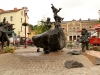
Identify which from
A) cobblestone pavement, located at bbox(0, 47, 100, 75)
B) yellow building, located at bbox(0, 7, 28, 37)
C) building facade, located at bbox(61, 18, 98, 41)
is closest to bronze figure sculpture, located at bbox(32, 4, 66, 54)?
cobblestone pavement, located at bbox(0, 47, 100, 75)

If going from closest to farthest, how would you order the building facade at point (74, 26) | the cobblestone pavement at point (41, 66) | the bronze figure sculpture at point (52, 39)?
the cobblestone pavement at point (41, 66) < the bronze figure sculpture at point (52, 39) < the building facade at point (74, 26)

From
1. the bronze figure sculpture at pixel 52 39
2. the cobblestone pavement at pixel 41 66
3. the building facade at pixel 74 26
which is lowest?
the cobblestone pavement at pixel 41 66

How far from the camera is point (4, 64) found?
10422mm

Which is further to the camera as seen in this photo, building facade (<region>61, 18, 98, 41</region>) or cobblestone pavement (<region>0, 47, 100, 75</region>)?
building facade (<region>61, 18, 98, 41</region>)

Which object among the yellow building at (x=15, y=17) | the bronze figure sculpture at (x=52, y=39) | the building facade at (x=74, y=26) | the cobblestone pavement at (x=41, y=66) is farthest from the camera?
the building facade at (x=74, y=26)

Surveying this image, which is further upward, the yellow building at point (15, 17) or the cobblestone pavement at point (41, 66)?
the yellow building at point (15, 17)

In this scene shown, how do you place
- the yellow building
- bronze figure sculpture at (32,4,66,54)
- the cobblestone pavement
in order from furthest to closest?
the yellow building → bronze figure sculpture at (32,4,66,54) → the cobblestone pavement

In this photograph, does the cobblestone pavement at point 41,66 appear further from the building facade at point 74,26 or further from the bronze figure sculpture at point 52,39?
the building facade at point 74,26

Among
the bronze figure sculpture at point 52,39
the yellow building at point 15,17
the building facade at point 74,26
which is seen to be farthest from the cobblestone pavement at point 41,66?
the building facade at point 74,26

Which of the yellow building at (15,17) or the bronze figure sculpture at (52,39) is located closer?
the bronze figure sculpture at (52,39)

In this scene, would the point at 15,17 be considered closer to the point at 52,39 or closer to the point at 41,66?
the point at 52,39

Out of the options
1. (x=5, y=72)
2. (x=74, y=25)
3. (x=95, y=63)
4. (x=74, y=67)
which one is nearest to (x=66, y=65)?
(x=74, y=67)

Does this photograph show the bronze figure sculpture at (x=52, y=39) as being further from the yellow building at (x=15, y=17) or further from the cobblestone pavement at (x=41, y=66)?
the yellow building at (x=15, y=17)

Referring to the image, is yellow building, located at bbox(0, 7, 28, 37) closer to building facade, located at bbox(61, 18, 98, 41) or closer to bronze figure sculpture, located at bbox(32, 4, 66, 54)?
building facade, located at bbox(61, 18, 98, 41)
